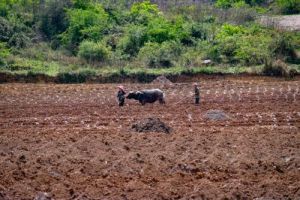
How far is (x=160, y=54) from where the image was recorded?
38094 millimetres

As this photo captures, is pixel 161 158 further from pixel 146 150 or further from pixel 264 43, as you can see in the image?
pixel 264 43

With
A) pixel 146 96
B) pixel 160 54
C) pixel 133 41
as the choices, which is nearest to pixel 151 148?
pixel 146 96

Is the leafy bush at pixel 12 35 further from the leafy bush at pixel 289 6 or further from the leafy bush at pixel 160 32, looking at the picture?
the leafy bush at pixel 289 6

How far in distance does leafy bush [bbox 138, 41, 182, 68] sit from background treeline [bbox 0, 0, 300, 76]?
61 millimetres

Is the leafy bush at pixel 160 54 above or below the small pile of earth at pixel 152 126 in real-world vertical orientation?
above

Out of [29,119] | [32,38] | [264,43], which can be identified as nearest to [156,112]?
[29,119]

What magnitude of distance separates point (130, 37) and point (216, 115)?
746 inches

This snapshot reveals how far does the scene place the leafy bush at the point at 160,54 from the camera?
37.9 m

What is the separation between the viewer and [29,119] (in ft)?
A: 77.7

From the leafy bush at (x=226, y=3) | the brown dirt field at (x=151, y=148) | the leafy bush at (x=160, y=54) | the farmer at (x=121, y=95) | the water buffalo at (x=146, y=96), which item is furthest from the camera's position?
the leafy bush at (x=226, y=3)

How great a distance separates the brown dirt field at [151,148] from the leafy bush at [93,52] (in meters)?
10.3

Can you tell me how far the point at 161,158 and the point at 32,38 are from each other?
1082 inches

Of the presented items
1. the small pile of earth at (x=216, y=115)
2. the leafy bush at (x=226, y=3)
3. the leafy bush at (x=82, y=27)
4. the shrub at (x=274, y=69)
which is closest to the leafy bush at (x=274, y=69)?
the shrub at (x=274, y=69)

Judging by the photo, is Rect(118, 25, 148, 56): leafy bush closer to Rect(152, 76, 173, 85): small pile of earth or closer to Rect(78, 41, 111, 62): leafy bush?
Rect(78, 41, 111, 62): leafy bush
